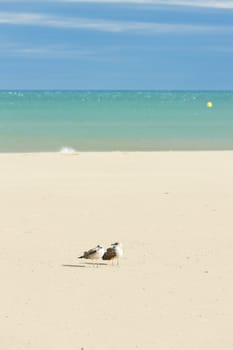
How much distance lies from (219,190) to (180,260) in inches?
277

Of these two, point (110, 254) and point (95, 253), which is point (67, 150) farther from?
point (110, 254)

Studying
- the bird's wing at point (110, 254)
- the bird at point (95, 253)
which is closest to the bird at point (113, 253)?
the bird's wing at point (110, 254)

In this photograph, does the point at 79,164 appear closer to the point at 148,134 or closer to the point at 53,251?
the point at 53,251

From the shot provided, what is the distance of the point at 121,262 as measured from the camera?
1285cm

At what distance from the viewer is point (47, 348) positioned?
9.02 meters

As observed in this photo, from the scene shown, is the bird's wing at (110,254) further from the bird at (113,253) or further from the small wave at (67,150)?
the small wave at (67,150)

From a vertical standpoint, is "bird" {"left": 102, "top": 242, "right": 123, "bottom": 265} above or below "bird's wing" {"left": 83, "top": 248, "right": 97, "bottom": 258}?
below

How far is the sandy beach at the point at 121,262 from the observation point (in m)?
9.57

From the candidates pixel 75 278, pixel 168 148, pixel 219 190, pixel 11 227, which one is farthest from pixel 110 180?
pixel 168 148

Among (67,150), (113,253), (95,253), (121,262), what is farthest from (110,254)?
(67,150)

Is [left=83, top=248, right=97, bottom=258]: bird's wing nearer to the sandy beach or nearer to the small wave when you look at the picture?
the sandy beach

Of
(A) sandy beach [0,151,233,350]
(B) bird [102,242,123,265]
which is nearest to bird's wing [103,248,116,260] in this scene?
(B) bird [102,242,123,265]

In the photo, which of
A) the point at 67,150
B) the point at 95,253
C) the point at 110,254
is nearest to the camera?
the point at 110,254

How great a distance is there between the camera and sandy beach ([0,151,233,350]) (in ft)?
31.4
